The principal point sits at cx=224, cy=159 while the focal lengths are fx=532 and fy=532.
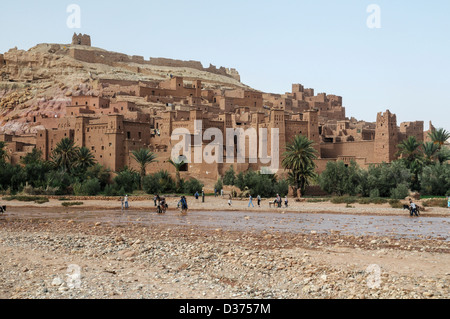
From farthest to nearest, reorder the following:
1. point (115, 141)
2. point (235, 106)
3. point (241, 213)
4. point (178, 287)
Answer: point (235, 106)
point (115, 141)
point (241, 213)
point (178, 287)

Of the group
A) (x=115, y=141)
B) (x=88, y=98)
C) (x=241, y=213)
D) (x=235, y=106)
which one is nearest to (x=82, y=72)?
(x=88, y=98)

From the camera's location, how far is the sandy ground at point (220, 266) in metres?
10.7

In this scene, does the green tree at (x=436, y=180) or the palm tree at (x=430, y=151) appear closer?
the green tree at (x=436, y=180)

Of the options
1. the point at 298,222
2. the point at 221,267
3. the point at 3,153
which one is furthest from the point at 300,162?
the point at 3,153

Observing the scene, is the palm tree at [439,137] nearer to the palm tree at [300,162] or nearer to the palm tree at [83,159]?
the palm tree at [300,162]

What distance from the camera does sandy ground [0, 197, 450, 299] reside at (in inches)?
420

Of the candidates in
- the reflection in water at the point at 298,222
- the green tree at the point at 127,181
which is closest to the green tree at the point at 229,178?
the green tree at the point at 127,181

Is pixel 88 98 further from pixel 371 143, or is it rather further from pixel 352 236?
pixel 352 236

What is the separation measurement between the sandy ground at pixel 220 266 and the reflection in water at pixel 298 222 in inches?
86.0

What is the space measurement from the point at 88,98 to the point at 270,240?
1978 inches

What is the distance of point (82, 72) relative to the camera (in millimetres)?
81125

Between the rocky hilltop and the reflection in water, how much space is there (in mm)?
37181

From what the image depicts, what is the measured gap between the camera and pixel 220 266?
13.2 metres

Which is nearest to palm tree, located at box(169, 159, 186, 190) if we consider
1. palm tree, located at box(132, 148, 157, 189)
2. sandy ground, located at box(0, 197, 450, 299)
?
palm tree, located at box(132, 148, 157, 189)
